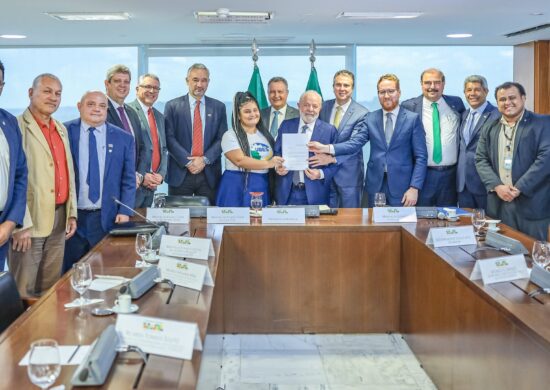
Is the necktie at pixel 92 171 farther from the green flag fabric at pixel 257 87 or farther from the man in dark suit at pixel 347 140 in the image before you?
the green flag fabric at pixel 257 87

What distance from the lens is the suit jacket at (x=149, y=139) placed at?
482 centimetres

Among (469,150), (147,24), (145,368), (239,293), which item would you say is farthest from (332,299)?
(147,24)

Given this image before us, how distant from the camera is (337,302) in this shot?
3.92m

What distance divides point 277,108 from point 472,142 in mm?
1591

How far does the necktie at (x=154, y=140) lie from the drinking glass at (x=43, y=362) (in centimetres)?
358

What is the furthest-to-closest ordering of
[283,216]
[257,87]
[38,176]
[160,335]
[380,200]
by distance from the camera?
[257,87]
[380,200]
[283,216]
[38,176]
[160,335]

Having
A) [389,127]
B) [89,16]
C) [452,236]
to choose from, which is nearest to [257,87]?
[89,16]

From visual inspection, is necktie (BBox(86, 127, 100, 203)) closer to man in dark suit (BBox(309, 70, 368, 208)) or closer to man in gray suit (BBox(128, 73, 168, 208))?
man in gray suit (BBox(128, 73, 168, 208))

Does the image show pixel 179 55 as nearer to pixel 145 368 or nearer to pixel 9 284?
pixel 9 284

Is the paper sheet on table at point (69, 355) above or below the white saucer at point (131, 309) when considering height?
below

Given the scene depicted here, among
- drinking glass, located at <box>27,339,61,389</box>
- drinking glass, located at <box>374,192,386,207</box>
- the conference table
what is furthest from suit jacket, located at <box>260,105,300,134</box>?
drinking glass, located at <box>27,339,61,389</box>

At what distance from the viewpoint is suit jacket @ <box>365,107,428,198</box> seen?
15.8 ft

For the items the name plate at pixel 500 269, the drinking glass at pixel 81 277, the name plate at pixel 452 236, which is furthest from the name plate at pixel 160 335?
the name plate at pixel 452 236

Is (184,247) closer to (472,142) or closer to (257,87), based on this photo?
(472,142)
